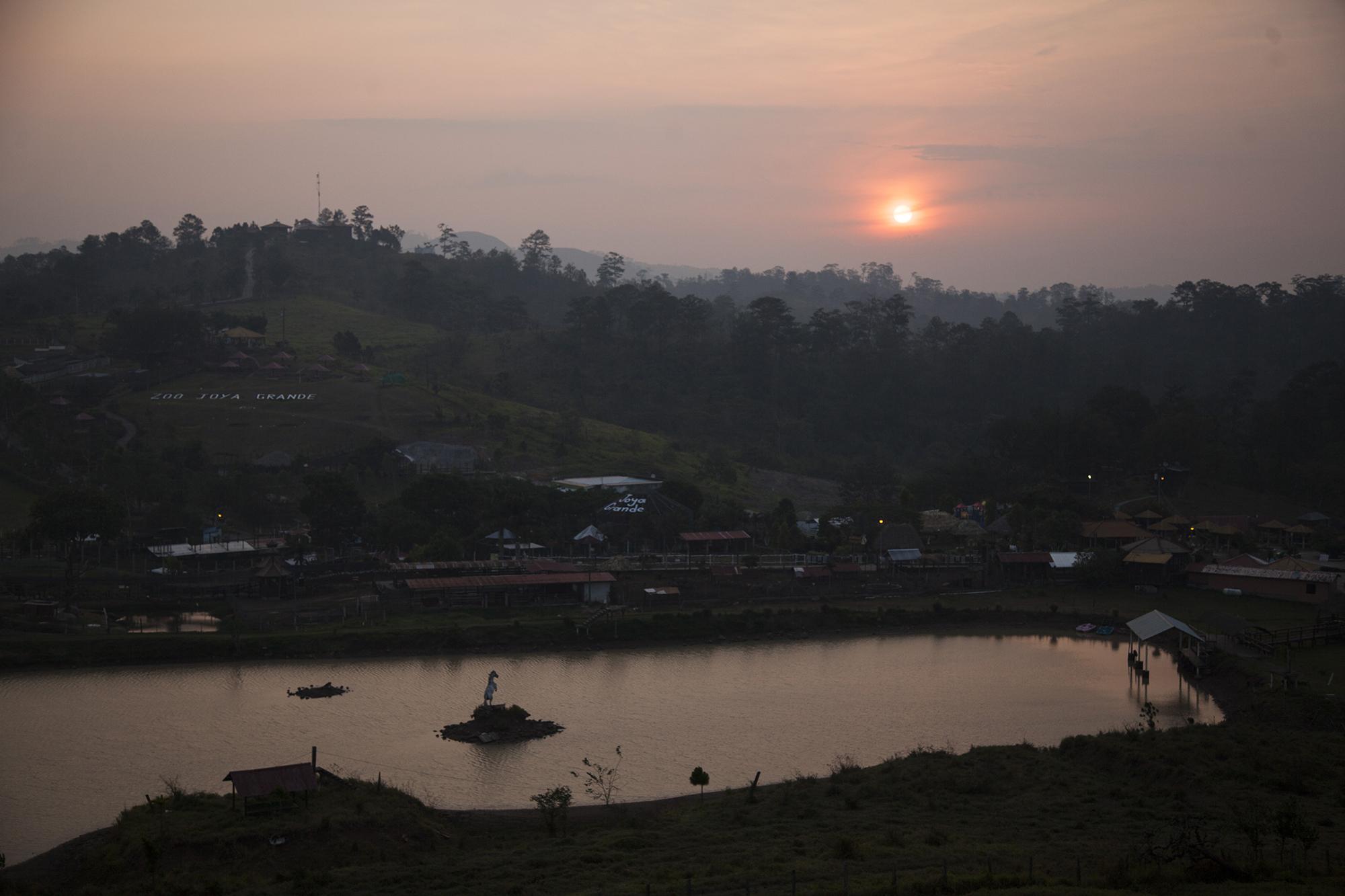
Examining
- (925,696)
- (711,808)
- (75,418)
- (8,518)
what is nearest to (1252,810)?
(711,808)

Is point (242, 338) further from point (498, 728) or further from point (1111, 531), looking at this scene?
point (498, 728)

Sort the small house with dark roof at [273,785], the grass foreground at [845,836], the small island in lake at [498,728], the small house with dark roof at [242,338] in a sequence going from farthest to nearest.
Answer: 1. the small house with dark roof at [242,338]
2. the small island in lake at [498,728]
3. the small house with dark roof at [273,785]
4. the grass foreground at [845,836]

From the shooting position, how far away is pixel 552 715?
A: 54.6 feet

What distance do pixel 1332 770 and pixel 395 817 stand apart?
32.9ft

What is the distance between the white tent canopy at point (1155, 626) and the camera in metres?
19.8

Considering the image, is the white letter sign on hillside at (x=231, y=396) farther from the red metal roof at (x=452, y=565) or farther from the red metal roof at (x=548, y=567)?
the red metal roof at (x=548, y=567)

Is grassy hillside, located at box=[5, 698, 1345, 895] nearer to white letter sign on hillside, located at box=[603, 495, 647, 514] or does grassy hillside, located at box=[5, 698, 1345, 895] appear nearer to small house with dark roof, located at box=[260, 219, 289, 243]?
white letter sign on hillside, located at box=[603, 495, 647, 514]

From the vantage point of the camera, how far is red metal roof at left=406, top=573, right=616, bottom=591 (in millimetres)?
23047

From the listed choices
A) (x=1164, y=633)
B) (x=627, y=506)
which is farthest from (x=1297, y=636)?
(x=627, y=506)

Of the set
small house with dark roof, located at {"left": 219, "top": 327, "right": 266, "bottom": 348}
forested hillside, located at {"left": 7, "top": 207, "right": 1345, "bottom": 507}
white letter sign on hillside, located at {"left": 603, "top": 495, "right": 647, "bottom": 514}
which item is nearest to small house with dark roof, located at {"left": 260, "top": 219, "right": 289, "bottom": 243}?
forested hillside, located at {"left": 7, "top": 207, "right": 1345, "bottom": 507}

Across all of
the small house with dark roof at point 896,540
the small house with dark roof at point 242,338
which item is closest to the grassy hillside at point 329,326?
the small house with dark roof at point 242,338

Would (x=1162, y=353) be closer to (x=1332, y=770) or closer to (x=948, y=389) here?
(x=948, y=389)

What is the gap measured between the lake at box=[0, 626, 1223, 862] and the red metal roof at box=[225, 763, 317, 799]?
176cm

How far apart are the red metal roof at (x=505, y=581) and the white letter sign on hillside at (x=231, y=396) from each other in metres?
18.4
